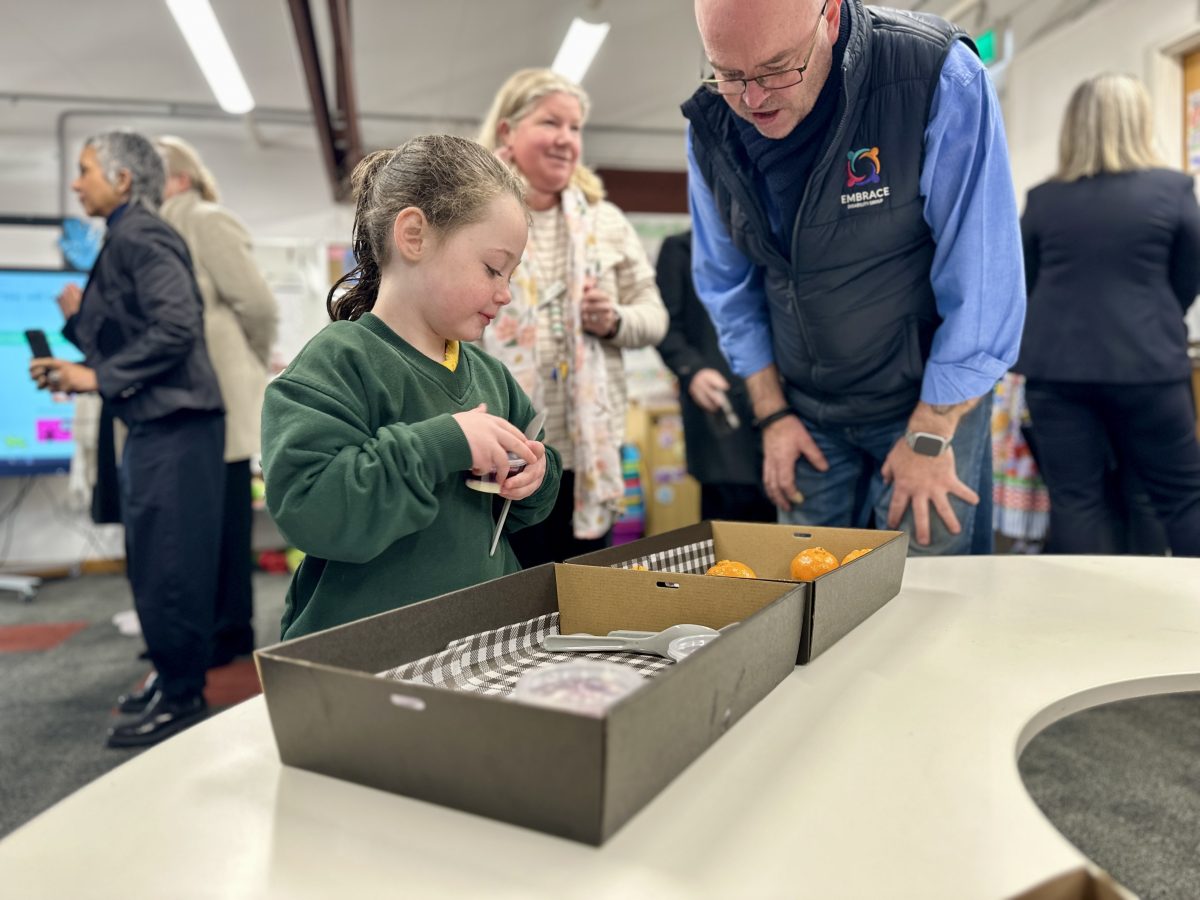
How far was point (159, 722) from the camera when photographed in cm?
220

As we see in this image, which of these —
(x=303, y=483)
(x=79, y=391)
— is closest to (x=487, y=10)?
(x=79, y=391)

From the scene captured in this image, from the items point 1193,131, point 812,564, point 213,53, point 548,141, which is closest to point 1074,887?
point 812,564

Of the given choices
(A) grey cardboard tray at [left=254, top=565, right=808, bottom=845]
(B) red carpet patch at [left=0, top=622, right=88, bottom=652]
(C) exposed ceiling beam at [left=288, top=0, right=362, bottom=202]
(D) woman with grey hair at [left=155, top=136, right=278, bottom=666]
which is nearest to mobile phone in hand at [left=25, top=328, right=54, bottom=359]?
(D) woman with grey hair at [left=155, top=136, right=278, bottom=666]

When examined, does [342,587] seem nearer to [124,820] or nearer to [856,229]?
[124,820]

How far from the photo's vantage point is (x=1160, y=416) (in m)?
2.29

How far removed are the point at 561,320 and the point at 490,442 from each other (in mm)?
938

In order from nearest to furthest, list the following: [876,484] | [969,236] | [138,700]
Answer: [969,236]
[876,484]
[138,700]

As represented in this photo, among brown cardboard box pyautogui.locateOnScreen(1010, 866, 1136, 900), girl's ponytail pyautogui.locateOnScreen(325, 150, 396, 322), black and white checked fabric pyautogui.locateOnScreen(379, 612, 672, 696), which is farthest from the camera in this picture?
girl's ponytail pyautogui.locateOnScreen(325, 150, 396, 322)

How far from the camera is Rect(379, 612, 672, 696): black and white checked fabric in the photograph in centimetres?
67

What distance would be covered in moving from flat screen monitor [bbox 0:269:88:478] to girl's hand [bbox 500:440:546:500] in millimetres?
4326

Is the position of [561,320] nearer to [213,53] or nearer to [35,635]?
[35,635]

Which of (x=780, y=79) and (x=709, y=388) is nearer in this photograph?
(x=780, y=79)

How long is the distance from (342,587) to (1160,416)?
7.21 feet

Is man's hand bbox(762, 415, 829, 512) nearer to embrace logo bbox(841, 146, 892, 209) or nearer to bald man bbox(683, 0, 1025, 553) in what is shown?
bald man bbox(683, 0, 1025, 553)
